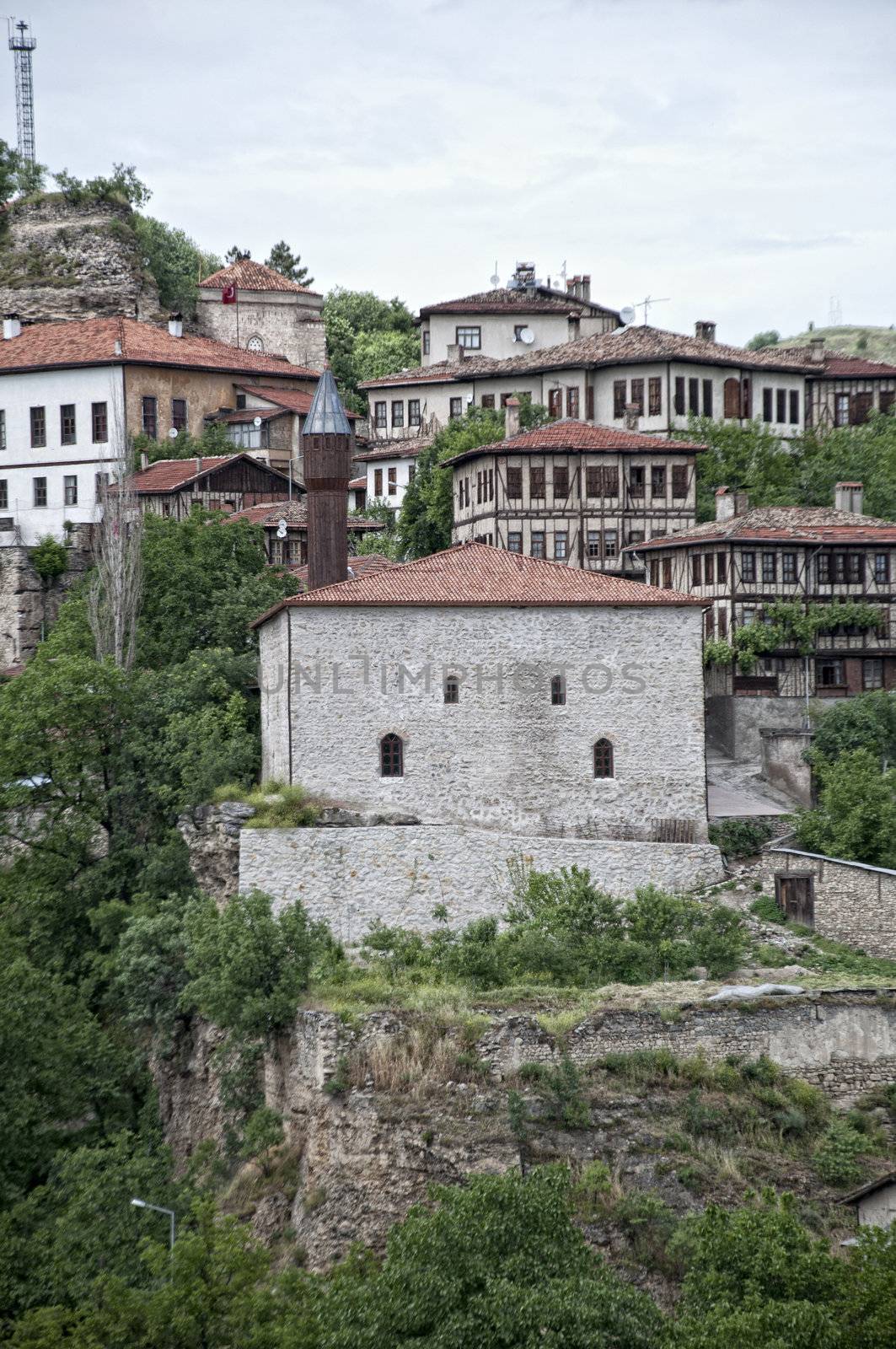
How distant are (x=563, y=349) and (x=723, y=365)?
17.8ft

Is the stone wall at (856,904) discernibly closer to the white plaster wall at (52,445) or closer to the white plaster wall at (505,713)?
the white plaster wall at (505,713)

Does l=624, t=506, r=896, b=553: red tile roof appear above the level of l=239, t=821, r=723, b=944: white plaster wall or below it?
above

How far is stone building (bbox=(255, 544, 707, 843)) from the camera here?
41938 millimetres

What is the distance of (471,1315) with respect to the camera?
24.6 metres

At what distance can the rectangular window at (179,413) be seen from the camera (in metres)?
68.7

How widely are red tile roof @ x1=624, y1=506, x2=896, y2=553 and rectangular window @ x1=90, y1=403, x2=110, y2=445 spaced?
63.5ft

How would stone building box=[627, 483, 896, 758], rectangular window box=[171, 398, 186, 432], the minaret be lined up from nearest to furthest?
the minaret
stone building box=[627, 483, 896, 758]
rectangular window box=[171, 398, 186, 432]

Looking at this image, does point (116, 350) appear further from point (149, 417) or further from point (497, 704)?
point (497, 704)

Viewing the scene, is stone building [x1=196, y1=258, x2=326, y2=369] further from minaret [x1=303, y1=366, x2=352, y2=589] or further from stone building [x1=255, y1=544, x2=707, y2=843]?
stone building [x1=255, y1=544, x2=707, y2=843]

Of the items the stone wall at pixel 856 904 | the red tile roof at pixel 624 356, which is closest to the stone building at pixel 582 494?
the red tile roof at pixel 624 356

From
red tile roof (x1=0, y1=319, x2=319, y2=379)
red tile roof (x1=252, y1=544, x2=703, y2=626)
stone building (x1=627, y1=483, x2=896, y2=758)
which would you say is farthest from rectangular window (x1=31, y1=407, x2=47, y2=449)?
red tile roof (x1=252, y1=544, x2=703, y2=626)

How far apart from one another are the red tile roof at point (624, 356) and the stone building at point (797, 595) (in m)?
12.2

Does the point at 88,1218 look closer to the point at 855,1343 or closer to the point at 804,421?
the point at 855,1343

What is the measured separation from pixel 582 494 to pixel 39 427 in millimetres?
19652
